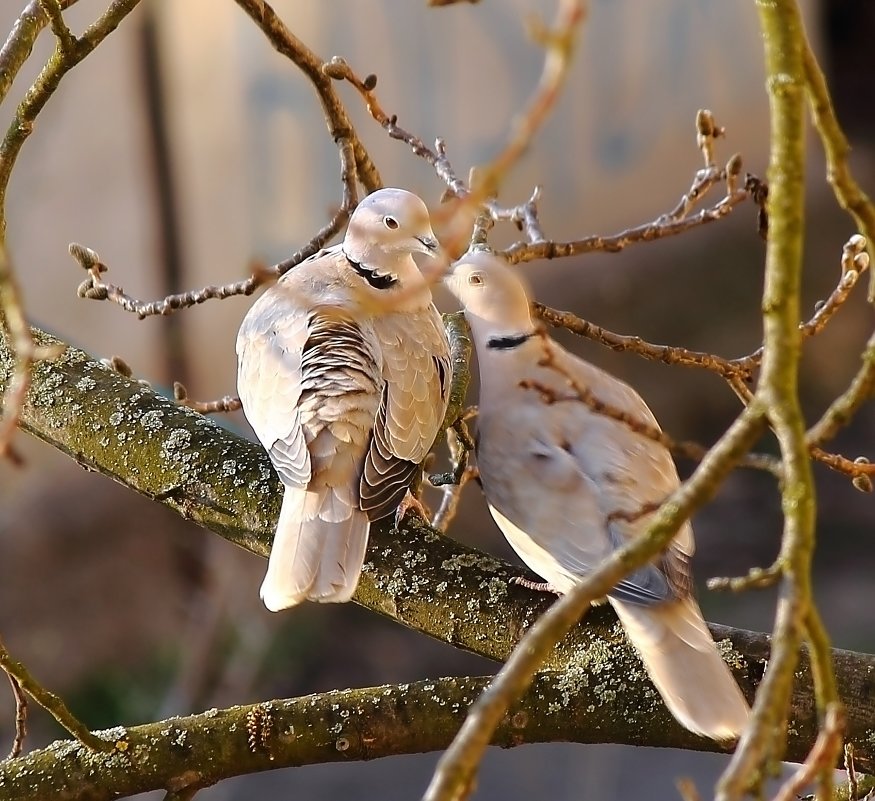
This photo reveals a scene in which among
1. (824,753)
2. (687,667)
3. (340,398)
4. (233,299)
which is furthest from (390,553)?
(233,299)

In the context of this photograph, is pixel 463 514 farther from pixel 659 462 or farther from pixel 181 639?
pixel 659 462

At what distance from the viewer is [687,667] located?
1.15m

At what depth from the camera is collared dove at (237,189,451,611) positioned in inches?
52.4

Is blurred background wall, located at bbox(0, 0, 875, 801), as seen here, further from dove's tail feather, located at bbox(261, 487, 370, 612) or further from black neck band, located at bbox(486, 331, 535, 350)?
dove's tail feather, located at bbox(261, 487, 370, 612)

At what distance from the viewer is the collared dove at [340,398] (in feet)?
4.36

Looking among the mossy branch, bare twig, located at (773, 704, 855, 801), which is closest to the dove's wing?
the mossy branch

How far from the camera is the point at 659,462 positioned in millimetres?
1461

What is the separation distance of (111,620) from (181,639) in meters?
0.23

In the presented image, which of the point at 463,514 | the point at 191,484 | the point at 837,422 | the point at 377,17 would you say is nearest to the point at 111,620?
the point at 463,514

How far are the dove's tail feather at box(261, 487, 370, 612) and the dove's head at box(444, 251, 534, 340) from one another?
1.27ft

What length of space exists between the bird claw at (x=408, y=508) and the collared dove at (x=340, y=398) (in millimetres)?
45

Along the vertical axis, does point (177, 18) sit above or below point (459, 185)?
above

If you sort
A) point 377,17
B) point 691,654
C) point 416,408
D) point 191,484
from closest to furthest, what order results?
point 691,654, point 191,484, point 416,408, point 377,17

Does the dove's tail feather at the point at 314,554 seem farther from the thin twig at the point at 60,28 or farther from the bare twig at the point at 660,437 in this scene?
the thin twig at the point at 60,28
